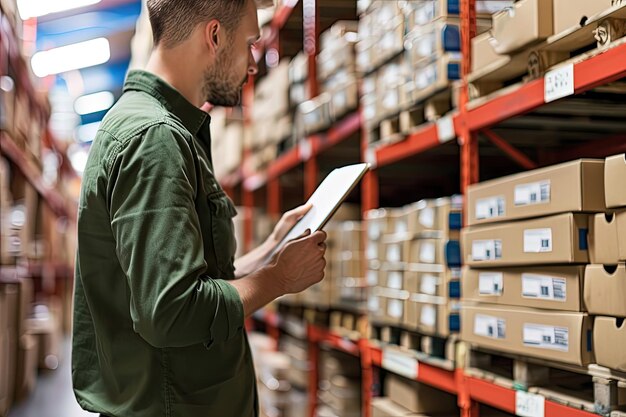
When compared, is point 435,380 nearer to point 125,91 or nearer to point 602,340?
point 602,340

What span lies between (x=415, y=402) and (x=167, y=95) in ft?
6.70

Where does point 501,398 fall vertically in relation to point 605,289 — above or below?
below

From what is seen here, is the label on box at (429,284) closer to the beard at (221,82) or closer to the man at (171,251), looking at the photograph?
the man at (171,251)

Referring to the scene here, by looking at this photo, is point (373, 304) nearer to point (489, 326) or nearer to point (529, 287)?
point (489, 326)

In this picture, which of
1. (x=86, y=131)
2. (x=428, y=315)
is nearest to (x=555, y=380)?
(x=428, y=315)

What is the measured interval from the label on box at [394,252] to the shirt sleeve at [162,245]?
1747 millimetres

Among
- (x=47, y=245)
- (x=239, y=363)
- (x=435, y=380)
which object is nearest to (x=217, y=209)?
(x=239, y=363)

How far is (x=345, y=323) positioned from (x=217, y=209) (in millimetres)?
2581

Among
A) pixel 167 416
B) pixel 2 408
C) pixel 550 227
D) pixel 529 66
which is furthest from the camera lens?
pixel 2 408

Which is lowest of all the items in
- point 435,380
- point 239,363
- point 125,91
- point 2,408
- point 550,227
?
point 2,408

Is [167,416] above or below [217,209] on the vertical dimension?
below

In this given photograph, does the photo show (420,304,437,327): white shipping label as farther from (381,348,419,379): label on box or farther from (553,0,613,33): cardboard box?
(553,0,613,33): cardboard box

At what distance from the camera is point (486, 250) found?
9.34 ft

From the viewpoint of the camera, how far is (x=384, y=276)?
3.79 meters
